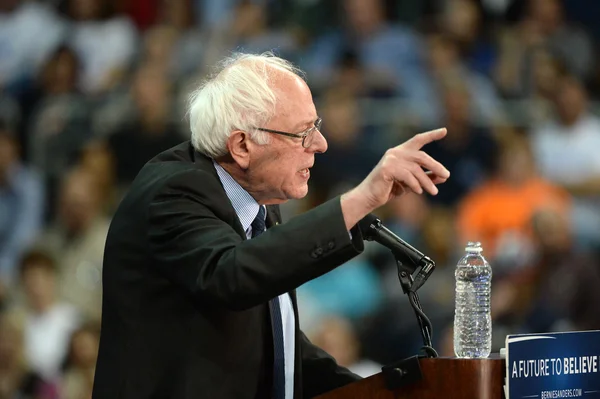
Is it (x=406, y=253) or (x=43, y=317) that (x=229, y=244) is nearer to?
(x=406, y=253)

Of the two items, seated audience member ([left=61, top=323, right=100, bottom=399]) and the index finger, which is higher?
the index finger

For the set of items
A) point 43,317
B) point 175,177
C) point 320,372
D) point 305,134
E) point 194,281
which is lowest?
point 43,317

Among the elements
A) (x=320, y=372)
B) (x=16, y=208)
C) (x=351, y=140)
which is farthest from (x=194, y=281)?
(x=16, y=208)

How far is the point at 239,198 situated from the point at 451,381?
2.32 ft

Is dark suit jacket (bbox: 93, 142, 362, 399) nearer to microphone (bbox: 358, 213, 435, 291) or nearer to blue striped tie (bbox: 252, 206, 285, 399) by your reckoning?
blue striped tie (bbox: 252, 206, 285, 399)

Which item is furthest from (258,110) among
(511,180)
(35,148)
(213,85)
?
(35,148)

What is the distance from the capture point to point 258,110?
93.2 inches

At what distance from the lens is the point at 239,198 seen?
7.98ft

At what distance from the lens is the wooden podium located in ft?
6.64

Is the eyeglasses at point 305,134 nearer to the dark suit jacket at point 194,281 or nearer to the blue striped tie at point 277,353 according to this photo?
the dark suit jacket at point 194,281

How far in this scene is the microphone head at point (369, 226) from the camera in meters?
2.27

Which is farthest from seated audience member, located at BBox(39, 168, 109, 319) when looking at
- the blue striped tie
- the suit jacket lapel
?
the blue striped tie

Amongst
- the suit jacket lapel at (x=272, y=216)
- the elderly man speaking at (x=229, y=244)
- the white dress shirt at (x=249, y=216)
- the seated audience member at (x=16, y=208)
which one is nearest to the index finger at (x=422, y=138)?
the elderly man speaking at (x=229, y=244)

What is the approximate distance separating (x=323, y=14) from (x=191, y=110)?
174 inches
